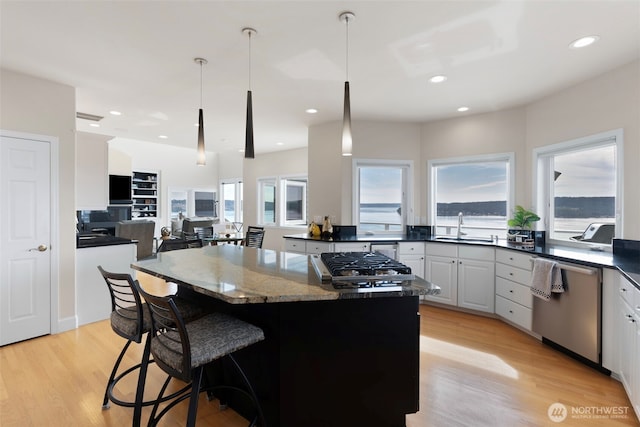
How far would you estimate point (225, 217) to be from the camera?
8.96 metres

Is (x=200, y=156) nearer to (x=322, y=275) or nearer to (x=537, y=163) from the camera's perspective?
(x=322, y=275)

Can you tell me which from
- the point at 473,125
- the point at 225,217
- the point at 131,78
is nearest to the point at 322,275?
the point at 131,78

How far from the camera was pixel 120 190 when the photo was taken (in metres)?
6.44

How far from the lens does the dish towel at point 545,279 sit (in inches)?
113

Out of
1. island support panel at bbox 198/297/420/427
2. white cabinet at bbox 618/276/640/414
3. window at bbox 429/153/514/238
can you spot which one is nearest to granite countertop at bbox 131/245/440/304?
island support panel at bbox 198/297/420/427

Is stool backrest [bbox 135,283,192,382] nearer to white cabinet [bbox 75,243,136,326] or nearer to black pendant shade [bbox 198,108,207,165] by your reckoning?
black pendant shade [bbox 198,108,207,165]

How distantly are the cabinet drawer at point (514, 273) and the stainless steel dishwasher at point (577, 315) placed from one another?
0.97 ft

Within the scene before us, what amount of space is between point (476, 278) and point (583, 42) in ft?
8.30

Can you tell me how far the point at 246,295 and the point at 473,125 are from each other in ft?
13.6

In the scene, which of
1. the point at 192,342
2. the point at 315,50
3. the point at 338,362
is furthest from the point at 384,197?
the point at 192,342

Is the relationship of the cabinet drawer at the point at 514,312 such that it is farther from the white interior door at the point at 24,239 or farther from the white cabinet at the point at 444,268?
the white interior door at the point at 24,239

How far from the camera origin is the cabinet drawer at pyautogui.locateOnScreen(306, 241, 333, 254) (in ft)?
13.9

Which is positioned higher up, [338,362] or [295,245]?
[295,245]

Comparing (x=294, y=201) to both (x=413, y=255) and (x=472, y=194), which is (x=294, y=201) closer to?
(x=413, y=255)
